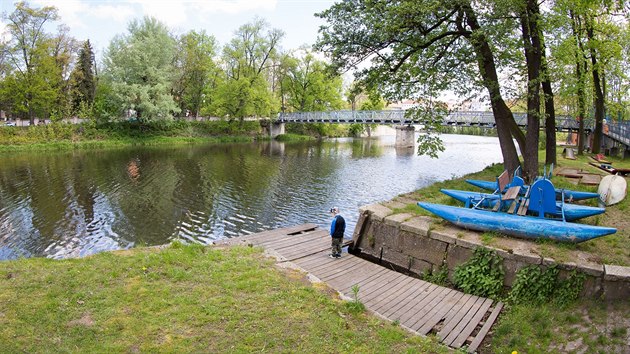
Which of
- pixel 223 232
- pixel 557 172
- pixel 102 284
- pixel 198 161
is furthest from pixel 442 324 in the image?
pixel 198 161

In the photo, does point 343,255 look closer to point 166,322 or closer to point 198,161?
point 166,322

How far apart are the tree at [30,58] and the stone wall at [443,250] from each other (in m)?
45.3

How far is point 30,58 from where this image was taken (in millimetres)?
42594

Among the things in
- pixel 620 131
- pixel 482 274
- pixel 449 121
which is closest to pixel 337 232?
pixel 482 274

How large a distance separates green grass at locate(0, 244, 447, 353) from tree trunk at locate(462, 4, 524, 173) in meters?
10.4

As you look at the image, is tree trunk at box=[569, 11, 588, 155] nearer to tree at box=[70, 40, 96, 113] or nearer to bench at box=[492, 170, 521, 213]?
bench at box=[492, 170, 521, 213]

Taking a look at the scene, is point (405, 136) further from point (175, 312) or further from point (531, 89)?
Result: point (175, 312)

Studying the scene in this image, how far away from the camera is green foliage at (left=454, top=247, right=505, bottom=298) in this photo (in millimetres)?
8203

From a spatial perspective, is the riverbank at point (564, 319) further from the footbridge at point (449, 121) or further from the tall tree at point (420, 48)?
the footbridge at point (449, 121)

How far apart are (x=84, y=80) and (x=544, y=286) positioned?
190 feet

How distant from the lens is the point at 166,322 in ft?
20.4

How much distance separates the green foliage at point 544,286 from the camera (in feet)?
24.0

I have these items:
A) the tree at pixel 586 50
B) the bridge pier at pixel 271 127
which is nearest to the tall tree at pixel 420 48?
the tree at pixel 586 50

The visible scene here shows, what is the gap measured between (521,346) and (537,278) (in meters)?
1.73
